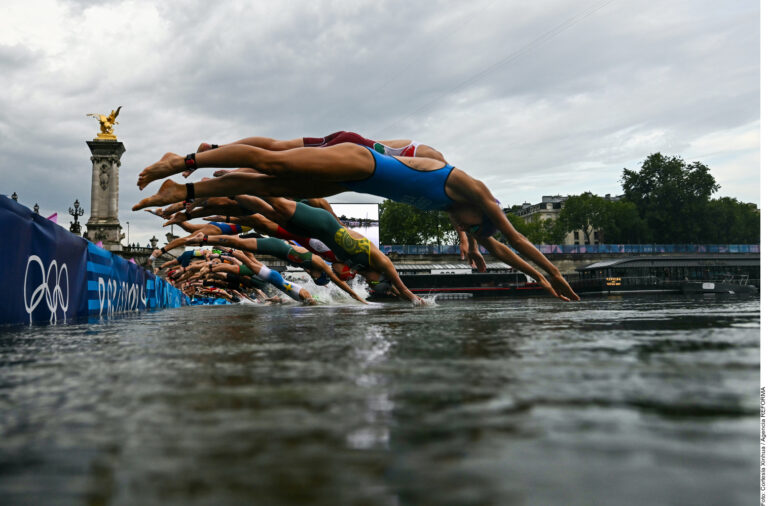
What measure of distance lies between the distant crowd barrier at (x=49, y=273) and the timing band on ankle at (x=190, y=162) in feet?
4.67

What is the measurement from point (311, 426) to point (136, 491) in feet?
0.90

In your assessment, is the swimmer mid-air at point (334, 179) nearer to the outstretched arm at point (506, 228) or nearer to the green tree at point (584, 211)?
the outstretched arm at point (506, 228)

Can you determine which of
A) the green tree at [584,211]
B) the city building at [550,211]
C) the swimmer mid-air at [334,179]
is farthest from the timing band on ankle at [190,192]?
the city building at [550,211]

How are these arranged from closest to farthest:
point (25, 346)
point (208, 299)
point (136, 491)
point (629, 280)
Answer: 1. point (136, 491)
2. point (25, 346)
3. point (208, 299)
4. point (629, 280)

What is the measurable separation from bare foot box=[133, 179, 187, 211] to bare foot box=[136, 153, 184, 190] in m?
0.32

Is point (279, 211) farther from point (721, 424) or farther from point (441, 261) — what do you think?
point (441, 261)

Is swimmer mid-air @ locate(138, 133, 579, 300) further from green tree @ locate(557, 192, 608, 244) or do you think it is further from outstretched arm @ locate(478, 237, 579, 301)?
green tree @ locate(557, 192, 608, 244)

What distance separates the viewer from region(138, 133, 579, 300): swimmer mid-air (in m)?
4.79

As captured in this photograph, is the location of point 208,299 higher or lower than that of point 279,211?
lower

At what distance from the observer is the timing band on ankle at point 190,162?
4820 mm

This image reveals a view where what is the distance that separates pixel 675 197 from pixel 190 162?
68.6 meters

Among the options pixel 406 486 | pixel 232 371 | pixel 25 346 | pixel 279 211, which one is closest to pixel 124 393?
pixel 232 371

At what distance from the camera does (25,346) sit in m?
2.30

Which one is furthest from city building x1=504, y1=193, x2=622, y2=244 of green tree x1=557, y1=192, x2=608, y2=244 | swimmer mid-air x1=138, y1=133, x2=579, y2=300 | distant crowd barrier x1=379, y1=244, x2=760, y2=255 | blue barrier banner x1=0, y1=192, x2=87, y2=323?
blue barrier banner x1=0, y1=192, x2=87, y2=323
